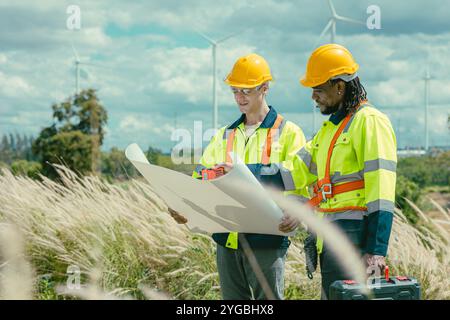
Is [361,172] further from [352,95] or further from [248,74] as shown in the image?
[248,74]

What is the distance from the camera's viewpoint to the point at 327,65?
379 cm

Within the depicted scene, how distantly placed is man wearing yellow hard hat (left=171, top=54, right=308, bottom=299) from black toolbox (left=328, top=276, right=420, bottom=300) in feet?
3.84

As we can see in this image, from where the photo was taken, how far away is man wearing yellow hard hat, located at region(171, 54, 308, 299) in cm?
433

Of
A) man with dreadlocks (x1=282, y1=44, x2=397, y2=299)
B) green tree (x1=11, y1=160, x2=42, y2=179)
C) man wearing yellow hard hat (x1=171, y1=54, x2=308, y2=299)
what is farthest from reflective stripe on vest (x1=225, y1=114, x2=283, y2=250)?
green tree (x1=11, y1=160, x2=42, y2=179)

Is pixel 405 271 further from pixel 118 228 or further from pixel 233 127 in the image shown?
pixel 118 228

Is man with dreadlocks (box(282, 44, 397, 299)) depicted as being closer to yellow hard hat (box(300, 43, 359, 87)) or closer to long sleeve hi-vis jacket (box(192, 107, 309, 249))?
yellow hard hat (box(300, 43, 359, 87))

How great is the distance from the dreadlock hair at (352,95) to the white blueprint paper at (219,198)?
0.68 metres

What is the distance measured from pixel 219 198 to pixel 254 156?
0.70m

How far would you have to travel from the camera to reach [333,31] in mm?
20375

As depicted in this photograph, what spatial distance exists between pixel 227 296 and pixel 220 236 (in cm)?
43

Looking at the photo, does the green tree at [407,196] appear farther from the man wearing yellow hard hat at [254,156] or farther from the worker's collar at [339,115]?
the worker's collar at [339,115]

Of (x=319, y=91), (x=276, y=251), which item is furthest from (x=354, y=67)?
(x=276, y=251)

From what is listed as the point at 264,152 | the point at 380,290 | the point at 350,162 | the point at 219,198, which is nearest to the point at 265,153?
the point at 264,152

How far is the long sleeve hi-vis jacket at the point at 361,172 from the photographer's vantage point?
3.52m
